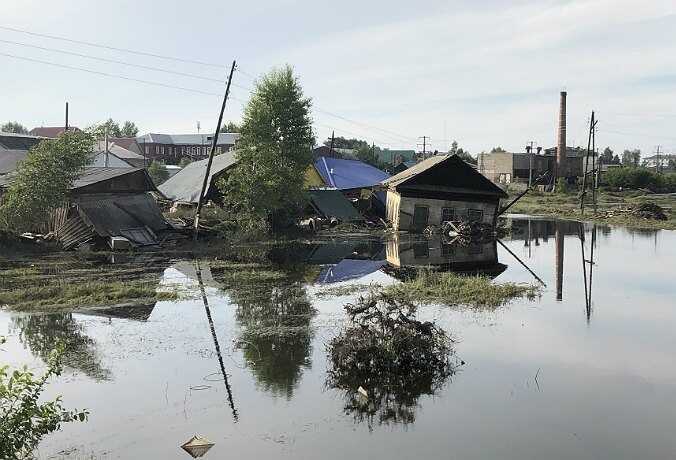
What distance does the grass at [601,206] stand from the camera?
42122 millimetres

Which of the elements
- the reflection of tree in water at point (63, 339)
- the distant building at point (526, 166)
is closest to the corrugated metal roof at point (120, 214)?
the reflection of tree in water at point (63, 339)

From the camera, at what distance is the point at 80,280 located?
18.8m

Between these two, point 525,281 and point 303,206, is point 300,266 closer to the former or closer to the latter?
point 525,281

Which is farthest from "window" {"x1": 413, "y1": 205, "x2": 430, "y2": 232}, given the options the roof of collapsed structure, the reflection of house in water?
the reflection of house in water

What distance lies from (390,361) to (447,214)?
27080 millimetres

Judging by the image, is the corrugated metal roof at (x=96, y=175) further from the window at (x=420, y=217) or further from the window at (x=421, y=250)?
the window at (x=420, y=217)

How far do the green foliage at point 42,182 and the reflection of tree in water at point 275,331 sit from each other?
12095 millimetres

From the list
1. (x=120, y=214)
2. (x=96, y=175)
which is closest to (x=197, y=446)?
(x=120, y=214)

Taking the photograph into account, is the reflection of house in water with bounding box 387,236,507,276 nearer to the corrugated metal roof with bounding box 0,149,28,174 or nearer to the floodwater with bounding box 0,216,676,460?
the floodwater with bounding box 0,216,676,460

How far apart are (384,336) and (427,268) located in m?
11.4

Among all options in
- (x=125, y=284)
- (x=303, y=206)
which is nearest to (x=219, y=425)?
(x=125, y=284)

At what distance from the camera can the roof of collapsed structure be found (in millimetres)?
35938

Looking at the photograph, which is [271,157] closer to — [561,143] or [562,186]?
[562,186]

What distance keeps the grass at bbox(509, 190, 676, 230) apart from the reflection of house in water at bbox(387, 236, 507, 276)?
51.5 feet
